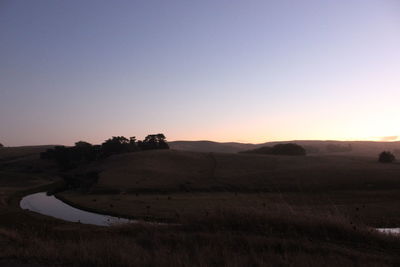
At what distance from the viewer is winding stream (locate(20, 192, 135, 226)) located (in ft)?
129

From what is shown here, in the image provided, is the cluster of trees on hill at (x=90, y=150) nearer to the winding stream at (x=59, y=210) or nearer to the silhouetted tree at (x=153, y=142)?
Result: the silhouetted tree at (x=153, y=142)

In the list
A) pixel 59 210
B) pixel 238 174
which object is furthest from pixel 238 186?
pixel 59 210

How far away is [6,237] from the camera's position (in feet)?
48.4

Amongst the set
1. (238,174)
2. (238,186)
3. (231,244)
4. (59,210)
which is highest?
(231,244)

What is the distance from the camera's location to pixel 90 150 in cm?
11419

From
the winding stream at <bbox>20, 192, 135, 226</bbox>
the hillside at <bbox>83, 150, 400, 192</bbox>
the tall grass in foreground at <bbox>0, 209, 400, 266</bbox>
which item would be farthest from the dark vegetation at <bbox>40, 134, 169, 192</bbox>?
the tall grass in foreground at <bbox>0, 209, 400, 266</bbox>

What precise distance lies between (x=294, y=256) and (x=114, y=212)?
34259 millimetres

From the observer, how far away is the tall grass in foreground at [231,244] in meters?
10.1

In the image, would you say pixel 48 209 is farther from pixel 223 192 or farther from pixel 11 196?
pixel 223 192

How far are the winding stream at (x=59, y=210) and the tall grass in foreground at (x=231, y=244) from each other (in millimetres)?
21147

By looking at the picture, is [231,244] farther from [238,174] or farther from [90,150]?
[90,150]

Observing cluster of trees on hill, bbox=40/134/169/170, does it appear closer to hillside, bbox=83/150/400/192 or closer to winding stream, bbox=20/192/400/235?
hillside, bbox=83/150/400/192

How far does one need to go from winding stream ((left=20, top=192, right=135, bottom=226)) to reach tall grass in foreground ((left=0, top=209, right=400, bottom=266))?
69.4 ft

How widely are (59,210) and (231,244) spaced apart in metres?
40.1
